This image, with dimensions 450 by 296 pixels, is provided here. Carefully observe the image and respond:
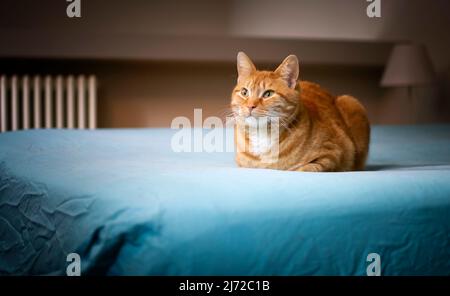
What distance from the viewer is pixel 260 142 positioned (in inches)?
54.4

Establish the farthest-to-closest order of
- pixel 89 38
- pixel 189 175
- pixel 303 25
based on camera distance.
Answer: pixel 303 25 → pixel 89 38 → pixel 189 175

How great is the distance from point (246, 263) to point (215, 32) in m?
2.65

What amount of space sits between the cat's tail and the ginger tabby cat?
0.21ft

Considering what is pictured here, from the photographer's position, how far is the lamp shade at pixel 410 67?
131 inches

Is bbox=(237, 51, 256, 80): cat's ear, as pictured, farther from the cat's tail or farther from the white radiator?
the white radiator

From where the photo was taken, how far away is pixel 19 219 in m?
1.21

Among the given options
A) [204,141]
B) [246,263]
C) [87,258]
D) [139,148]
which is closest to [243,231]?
[246,263]

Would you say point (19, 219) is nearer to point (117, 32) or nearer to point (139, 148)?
point (139, 148)

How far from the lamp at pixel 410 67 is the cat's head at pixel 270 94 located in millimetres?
2117

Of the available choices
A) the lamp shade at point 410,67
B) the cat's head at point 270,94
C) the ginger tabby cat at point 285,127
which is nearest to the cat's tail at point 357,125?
the ginger tabby cat at point 285,127

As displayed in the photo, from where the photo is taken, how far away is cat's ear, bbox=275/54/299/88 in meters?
1.37

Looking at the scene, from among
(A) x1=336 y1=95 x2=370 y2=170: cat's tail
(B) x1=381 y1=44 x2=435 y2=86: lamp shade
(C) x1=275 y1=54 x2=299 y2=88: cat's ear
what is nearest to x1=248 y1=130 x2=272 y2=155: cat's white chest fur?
(C) x1=275 y1=54 x2=299 y2=88: cat's ear

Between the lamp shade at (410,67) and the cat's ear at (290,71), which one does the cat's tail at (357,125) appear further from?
the lamp shade at (410,67)

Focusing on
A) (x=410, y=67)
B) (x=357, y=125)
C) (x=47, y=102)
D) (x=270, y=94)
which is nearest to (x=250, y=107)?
(x=270, y=94)
